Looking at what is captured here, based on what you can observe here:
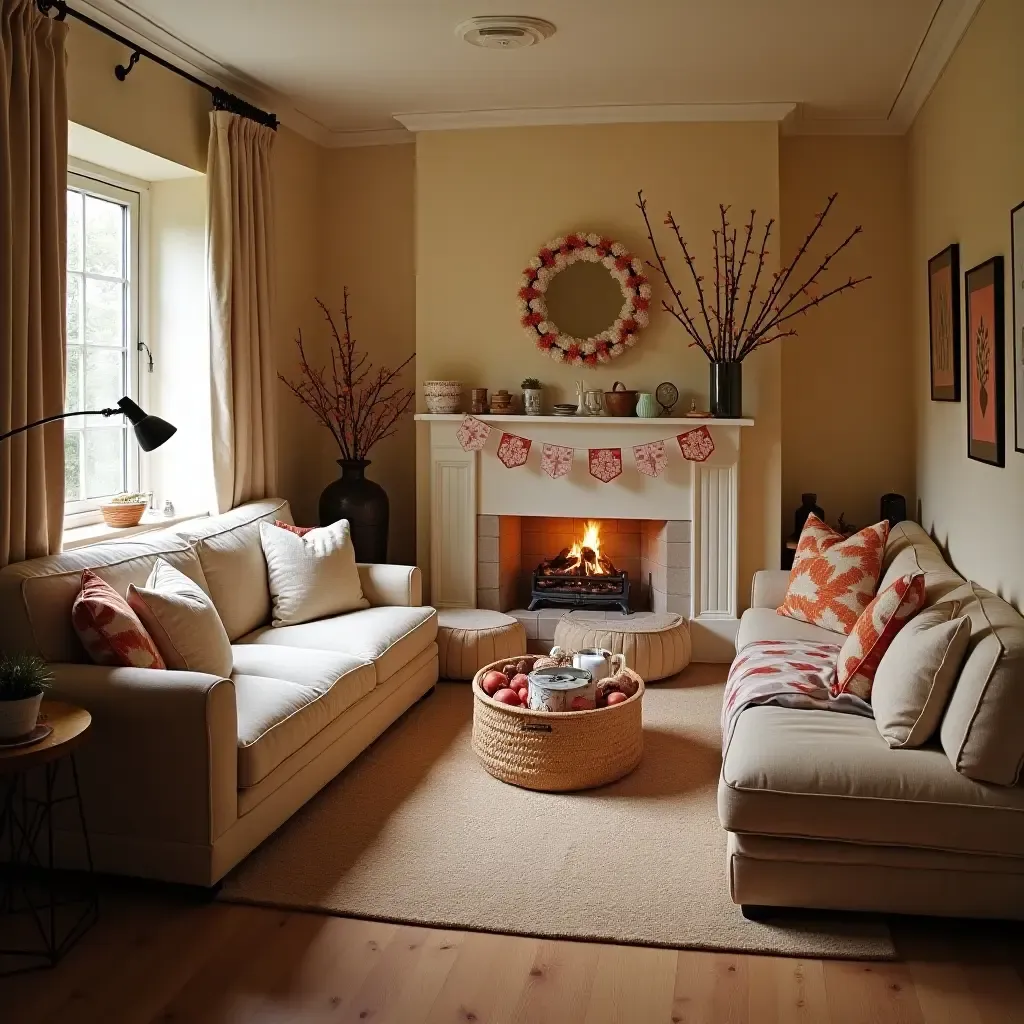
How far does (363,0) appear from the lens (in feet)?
12.5

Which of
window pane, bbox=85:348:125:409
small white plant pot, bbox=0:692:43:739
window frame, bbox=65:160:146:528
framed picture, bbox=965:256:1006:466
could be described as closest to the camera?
small white plant pot, bbox=0:692:43:739

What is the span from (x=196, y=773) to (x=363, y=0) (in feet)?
8.80

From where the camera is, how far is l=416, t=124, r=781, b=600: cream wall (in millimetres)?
5242

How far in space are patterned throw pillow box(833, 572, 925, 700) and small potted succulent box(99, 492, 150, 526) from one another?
9.08 feet

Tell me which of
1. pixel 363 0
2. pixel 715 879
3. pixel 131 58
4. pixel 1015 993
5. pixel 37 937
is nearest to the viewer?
pixel 1015 993

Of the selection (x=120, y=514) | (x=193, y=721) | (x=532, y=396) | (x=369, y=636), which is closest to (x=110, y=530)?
(x=120, y=514)

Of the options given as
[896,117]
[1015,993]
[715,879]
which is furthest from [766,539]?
[1015,993]

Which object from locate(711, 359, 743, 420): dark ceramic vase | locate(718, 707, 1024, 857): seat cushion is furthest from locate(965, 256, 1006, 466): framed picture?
locate(711, 359, 743, 420): dark ceramic vase

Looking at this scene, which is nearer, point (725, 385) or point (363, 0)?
point (363, 0)

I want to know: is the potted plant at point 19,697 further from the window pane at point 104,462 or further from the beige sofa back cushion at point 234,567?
the window pane at point 104,462

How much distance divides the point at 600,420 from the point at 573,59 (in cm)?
164

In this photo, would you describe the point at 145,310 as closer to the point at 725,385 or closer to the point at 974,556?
the point at 725,385

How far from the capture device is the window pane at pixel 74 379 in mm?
4320

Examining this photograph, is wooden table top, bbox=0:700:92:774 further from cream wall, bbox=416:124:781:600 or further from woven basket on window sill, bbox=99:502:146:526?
cream wall, bbox=416:124:781:600
